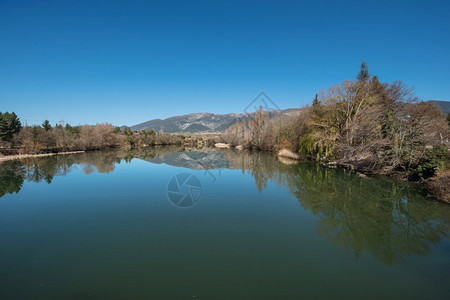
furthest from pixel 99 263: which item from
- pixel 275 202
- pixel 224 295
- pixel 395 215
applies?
pixel 395 215

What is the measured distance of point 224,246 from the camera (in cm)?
726

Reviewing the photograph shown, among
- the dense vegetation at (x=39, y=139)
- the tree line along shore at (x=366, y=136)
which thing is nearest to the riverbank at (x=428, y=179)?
the tree line along shore at (x=366, y=136)

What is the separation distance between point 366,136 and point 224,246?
67.8ft

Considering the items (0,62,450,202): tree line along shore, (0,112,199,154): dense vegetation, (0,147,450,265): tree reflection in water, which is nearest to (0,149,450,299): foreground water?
(0,147,450,265): tree reflection in water

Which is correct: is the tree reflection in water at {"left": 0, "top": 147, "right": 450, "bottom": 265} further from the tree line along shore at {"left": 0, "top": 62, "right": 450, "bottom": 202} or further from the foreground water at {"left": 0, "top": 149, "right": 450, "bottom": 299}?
the tree line along shore at {"left": 0, "top": 62, "right": 450, "bottom": 202}

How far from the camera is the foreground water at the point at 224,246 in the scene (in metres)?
5.21

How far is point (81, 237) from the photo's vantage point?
798cm

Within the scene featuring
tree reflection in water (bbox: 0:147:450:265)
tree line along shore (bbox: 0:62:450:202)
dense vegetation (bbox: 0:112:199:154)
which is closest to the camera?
tree reflection in water (bbox: 0:147:450:265)

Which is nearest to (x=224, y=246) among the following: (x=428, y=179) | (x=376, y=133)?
(x=428, y=179)

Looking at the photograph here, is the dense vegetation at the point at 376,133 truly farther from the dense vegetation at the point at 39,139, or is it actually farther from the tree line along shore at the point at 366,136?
the dense vegetation at the point at 39,139

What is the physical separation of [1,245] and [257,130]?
54.5m

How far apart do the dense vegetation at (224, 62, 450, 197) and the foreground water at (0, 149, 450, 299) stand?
5.80 metres

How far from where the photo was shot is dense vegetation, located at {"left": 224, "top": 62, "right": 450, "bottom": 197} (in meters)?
17.2

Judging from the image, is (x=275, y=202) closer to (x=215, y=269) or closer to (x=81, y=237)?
(x=215, y=269)
